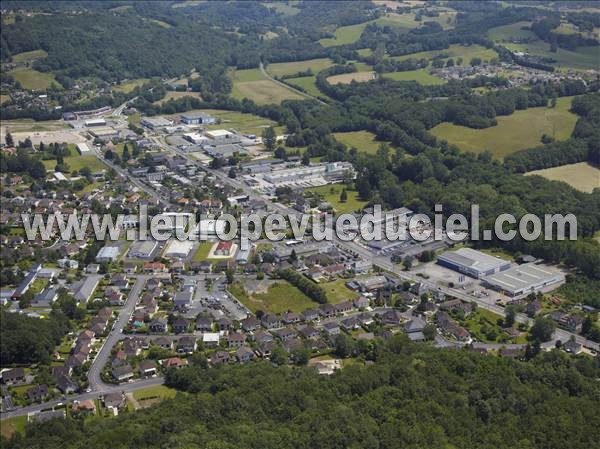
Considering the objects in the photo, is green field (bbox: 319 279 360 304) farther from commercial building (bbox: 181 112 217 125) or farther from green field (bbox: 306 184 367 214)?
commercial building (bbox: 181 112 217 125)

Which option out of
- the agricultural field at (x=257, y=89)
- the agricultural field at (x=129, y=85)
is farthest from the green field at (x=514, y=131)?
the agricultural field at (x=129, y=85)

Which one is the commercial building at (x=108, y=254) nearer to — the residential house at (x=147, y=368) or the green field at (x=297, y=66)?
the residential house at (x=147, y=368)

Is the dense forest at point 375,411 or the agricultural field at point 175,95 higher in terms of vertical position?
the dense forest at point 375,411

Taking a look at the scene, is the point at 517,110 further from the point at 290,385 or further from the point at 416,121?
the point at 290,385

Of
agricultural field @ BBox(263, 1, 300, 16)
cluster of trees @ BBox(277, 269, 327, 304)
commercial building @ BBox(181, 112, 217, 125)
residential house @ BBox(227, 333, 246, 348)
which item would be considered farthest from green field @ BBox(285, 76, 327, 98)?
agricultural field @ BBox(263, 1, 300, 16)

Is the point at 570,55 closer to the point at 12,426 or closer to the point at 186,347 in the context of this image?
the point at 186,347

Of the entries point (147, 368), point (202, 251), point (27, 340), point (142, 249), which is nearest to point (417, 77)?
point (202, 251)
